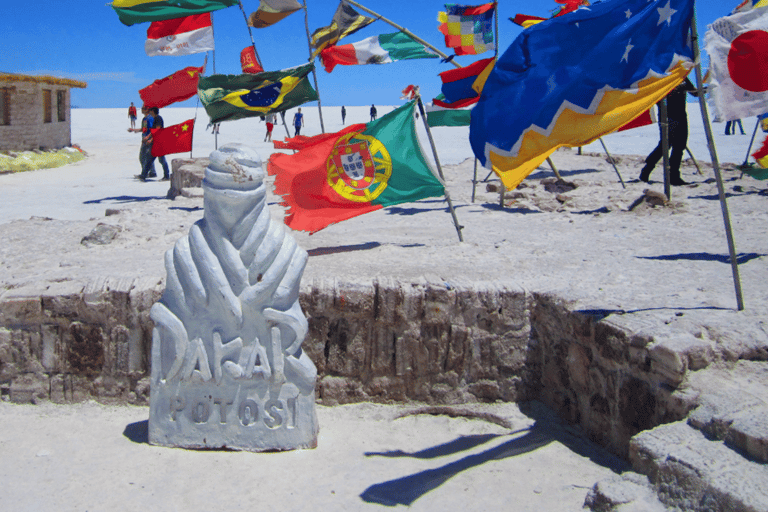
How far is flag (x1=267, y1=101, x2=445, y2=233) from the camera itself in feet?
19.6

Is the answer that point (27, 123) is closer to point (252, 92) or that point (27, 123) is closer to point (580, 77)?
point (252, 92)

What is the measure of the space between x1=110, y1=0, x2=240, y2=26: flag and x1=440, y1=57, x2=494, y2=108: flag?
3.42m

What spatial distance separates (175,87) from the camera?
34.3 feet

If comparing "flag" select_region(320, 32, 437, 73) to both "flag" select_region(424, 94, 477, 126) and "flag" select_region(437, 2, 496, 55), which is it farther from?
"flag" select_region(437, 2, 496, 55)

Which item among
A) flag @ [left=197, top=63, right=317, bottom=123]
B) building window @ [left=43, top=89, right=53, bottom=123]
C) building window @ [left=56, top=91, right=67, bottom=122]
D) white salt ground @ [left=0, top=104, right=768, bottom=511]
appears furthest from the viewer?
building window @ [left=56, top=91, right=67, bottom=122]

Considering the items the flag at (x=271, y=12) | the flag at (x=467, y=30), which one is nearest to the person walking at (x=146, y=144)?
the flag at (x=271, y=12)

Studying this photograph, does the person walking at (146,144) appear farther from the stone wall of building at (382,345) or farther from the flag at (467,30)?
the stone wall of building at (382,345)

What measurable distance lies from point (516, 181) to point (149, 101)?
8.42m

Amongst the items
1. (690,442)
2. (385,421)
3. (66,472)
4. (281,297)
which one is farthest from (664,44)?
(66,472)

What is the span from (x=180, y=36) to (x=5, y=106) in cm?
901

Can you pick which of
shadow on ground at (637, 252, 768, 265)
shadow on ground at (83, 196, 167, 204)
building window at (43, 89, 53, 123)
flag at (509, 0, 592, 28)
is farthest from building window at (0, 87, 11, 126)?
shadow on ground at (637, 252, 768, 265)

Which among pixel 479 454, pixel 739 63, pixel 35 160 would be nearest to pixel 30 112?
pixel 35 160

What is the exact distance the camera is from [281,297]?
3.50m

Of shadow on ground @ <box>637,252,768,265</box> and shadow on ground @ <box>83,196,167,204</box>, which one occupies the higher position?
shadow on ground @ <box>83,196,167,204</box>
